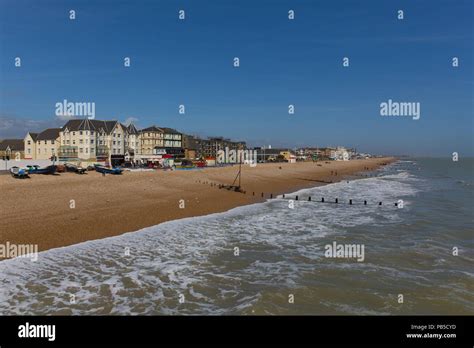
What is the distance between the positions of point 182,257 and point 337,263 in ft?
25.4

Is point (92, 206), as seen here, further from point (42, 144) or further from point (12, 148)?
point (12, 148)

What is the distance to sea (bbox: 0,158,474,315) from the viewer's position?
11.4m

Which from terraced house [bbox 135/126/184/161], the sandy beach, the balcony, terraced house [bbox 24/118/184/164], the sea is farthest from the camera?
terraced house [bbox 135/126/184/161]

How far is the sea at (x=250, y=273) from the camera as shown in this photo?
1143 centimetres

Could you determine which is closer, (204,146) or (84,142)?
(84,142)

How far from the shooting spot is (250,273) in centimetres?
1466

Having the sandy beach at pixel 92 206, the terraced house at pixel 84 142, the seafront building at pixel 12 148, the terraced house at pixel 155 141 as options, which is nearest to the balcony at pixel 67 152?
the terraced house at pixel 84 142

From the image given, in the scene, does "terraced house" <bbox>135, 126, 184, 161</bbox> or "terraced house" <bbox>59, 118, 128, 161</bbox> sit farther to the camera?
"terraced house" <bbox>135, 126, 184, 161</bbox>

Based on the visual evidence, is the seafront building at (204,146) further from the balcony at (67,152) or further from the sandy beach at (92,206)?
the sandy beach at (92,206)

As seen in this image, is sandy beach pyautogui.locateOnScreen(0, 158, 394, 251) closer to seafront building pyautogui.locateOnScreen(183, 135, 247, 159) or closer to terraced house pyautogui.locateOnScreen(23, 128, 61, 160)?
terraced house pyautogui.locateOnScreen(23, 128, 61, 160)

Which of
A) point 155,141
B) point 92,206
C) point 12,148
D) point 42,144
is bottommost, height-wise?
point 92,206

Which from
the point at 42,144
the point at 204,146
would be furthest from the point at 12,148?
the point at 204,146

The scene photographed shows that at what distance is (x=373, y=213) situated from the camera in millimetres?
30938

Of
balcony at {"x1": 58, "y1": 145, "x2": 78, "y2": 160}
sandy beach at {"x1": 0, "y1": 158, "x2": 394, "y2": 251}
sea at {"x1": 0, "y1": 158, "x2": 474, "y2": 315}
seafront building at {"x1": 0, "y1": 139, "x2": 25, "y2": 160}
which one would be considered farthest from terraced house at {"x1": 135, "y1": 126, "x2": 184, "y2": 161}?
sea at {"x1": 0, "y1": 158, "x2": 474, "y2": 315}
